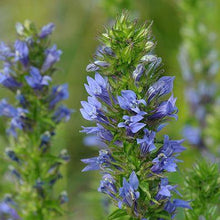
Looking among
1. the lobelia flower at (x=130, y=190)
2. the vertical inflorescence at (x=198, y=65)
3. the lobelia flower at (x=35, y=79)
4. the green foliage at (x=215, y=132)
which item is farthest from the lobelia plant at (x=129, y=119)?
the vertical inflorescence at (x=198, y=65)

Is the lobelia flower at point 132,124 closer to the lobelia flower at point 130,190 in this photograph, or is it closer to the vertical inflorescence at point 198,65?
the lobelia flower at point 130,190

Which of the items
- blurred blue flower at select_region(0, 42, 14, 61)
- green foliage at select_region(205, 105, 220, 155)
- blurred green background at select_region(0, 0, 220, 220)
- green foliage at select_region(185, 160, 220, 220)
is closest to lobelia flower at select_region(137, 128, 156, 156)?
green foliage at select_region(185, 160, 220, 220)

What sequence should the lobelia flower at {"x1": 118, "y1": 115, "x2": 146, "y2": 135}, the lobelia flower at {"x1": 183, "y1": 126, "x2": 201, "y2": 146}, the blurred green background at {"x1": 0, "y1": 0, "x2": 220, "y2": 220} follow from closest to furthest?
the lobelia flower at {"x1": 118, "y1": 115, "x2": 146, "y2": 135}
the lobelia flower at {"x1": 183, "y1": 126, "x2": 201, "y2": 146}
the blurred green background at {"x1": 0, "y1": 0, "x2": 220, "y2": 220}

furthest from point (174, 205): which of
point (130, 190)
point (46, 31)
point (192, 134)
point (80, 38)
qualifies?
point (80, 38)

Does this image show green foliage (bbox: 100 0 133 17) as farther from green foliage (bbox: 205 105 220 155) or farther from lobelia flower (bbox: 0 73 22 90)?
lobelia flower (bbox: 0 73 22 90)

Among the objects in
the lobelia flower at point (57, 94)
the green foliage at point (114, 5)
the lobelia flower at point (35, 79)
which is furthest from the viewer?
the green foliage at point (114, 5)

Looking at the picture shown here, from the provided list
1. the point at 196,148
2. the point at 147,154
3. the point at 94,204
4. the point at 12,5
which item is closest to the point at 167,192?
the point at 147,154

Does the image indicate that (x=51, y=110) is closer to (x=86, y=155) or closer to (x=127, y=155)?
(x=127, y=155)
